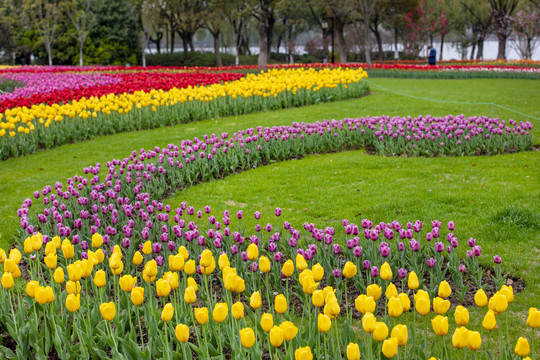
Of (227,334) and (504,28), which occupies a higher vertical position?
(504,28)

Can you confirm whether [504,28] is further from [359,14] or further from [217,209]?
[217,209]

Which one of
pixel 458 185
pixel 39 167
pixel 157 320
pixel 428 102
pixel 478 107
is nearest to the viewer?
pixel 157 320

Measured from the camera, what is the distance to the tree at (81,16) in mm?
39375

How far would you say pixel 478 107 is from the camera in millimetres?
14695

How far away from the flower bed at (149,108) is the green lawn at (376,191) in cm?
44

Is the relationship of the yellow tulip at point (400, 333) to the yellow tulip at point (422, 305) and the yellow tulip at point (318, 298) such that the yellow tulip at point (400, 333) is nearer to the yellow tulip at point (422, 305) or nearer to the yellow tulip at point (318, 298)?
the yellow tulip at point (422, 305)

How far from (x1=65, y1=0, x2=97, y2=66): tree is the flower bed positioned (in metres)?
26.5

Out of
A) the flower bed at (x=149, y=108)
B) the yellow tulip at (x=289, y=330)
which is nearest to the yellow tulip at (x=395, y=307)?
the yellow tulip at (x=289, y=330)

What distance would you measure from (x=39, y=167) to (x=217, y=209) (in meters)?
4.39

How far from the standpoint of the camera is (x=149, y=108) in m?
13.6

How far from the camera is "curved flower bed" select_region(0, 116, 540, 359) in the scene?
2682 millimetres

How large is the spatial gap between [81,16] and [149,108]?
30.0 m

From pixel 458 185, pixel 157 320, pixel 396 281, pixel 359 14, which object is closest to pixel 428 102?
pixel 458 185

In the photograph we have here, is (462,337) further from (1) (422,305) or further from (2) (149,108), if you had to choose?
(2) (149,108)
